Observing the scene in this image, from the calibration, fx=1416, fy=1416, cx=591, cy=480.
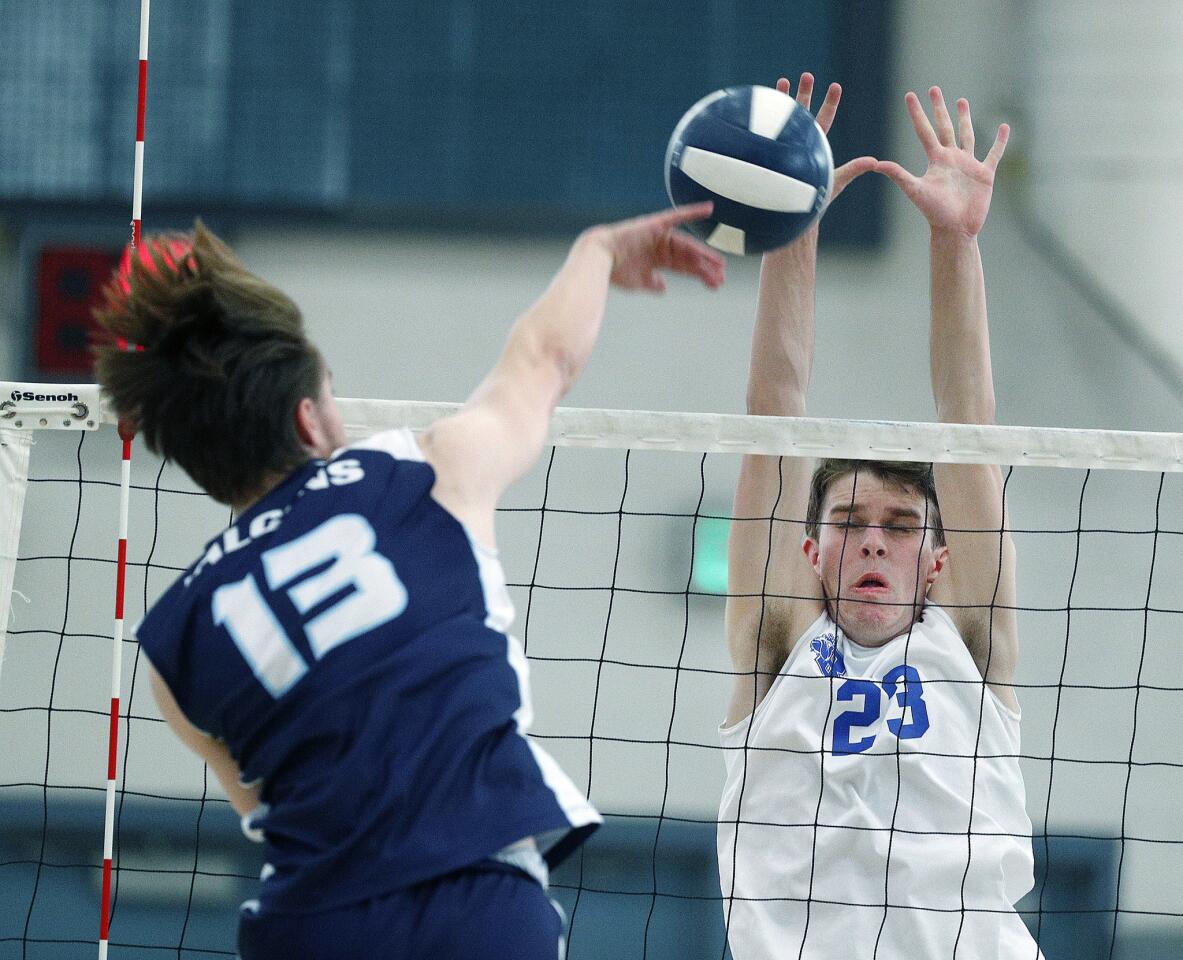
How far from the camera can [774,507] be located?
2721mm

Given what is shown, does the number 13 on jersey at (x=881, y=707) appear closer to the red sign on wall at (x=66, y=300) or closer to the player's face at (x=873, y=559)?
the player's face at (x=873, y=559)

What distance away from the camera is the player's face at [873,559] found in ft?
8.52

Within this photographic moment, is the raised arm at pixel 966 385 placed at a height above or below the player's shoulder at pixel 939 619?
above

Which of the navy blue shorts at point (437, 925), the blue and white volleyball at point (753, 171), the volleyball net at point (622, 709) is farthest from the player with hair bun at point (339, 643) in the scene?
the volleyball net at point (622, 709)

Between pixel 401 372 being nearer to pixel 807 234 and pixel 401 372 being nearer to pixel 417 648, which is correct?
pixel 807 234

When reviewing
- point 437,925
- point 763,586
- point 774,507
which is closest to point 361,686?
point 437,925

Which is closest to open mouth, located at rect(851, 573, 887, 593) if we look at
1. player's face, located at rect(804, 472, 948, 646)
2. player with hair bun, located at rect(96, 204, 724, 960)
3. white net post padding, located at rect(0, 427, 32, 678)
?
player's face, located at rect(804, 472, 948, 646)

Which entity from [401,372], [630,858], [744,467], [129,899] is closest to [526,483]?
[401,372]

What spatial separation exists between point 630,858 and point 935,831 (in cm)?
364

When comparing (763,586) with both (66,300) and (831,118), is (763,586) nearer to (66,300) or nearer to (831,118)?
(831,118)

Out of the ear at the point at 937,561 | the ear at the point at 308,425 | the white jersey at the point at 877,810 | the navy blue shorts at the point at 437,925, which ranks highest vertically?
the ear at the point at 308,425

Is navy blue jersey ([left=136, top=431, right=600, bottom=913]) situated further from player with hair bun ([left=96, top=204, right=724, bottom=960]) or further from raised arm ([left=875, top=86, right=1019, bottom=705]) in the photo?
raised arm ([left=875, top=86, right=1019, bottom=705])

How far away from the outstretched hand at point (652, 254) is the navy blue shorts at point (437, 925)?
0.76m

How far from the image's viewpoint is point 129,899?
610 centimetres
